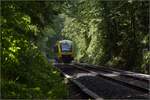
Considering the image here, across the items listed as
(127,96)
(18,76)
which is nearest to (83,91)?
(127,96)

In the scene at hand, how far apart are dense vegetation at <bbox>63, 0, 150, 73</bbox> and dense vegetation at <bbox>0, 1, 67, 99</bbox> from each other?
13.4 metres

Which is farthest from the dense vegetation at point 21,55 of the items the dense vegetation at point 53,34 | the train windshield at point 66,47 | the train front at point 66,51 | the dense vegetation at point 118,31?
the train windshield at point 66,47

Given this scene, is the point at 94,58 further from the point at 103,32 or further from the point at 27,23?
the point at 27,23

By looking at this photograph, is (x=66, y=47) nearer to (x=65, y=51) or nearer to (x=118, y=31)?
(x=65, y=51)

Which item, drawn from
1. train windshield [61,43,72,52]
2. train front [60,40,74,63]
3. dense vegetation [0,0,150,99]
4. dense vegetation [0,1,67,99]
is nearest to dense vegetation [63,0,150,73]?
dense vegetation [0,0,150,99]

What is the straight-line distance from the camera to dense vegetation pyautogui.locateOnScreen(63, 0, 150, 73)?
29156 millimetres

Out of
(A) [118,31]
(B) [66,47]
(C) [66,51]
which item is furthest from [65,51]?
(A) [118,31]

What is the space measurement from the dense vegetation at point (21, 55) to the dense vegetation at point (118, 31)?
1336 centimetres

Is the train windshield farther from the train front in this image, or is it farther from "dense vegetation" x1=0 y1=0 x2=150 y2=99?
"dense vegetation" x1=0 y1=0 x2=150 y2=99

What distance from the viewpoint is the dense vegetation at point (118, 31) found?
2916 centimetres

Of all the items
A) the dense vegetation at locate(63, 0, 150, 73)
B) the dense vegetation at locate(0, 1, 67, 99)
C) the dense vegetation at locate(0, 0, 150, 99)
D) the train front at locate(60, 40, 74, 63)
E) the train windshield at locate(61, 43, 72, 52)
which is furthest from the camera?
the train windshield at locate(61, 43, 72, 52)

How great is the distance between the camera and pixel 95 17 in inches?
1473

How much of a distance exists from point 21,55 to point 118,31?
2240cm

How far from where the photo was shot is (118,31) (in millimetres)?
A: 35438
